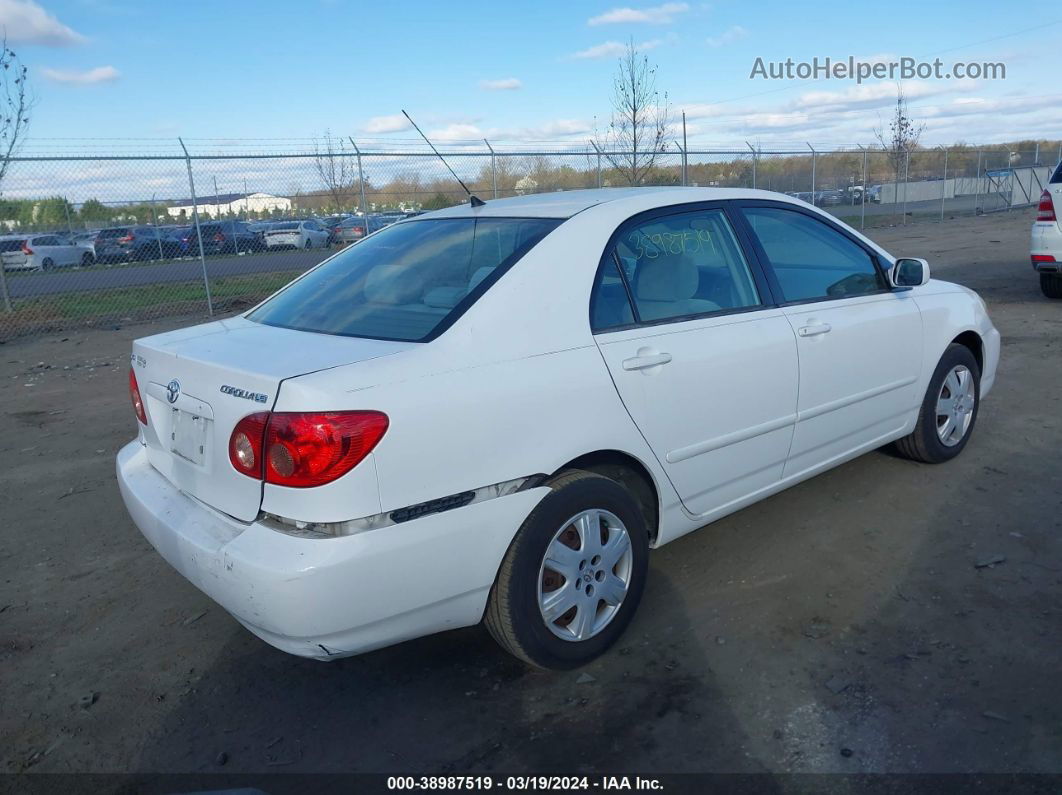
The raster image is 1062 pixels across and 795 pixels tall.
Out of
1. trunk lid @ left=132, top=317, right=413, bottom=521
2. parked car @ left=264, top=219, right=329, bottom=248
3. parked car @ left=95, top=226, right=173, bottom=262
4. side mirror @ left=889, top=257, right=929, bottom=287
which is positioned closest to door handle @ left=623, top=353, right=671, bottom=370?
trunk lid @ left=132, top=317, right=413, bottom=521

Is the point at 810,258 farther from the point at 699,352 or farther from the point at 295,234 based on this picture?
the point at 295,234

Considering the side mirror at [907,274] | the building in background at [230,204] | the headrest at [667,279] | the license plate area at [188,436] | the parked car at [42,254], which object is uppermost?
the building in background at [230,204]

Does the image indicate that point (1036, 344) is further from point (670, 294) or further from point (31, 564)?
point (31, 564)

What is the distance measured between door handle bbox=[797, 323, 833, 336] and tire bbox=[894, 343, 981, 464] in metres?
1.14

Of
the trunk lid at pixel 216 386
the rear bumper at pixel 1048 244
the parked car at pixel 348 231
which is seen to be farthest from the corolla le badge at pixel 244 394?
the parked car at pixel 348 231

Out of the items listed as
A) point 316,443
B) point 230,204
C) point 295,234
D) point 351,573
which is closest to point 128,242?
point 230,204

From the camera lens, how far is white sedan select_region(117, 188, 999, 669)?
2.42 meters

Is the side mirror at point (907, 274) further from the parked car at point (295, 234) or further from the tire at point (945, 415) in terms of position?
the parked car at point (295, 234)

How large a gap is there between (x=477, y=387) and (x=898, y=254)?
16.0m

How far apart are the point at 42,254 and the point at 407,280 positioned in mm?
10516

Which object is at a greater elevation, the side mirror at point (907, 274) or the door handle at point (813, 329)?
the side mirror at point (907, 274)

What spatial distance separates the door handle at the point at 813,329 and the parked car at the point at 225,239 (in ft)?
34.7

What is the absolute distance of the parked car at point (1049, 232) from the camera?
8.95m

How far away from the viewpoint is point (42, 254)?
11562mm
